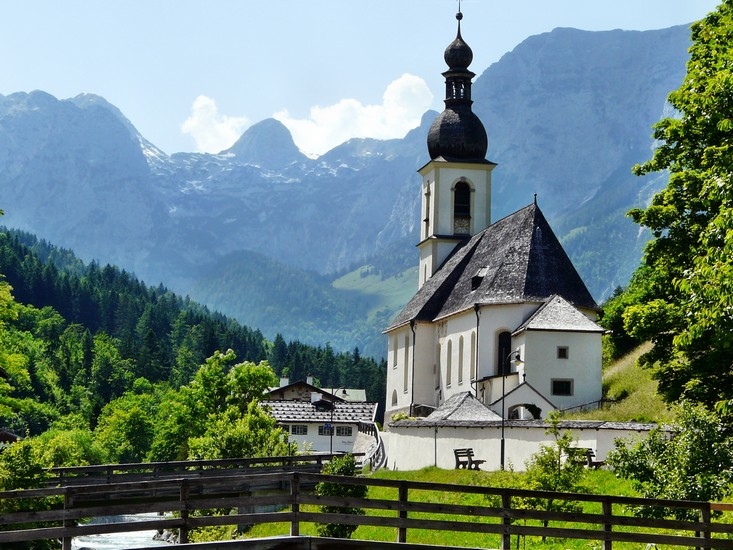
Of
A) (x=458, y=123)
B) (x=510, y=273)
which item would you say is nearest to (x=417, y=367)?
(x=510, y=273)

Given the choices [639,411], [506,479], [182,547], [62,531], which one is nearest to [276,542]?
[182,547]

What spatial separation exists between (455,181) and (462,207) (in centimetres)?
184

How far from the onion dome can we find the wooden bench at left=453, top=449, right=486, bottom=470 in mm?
39793

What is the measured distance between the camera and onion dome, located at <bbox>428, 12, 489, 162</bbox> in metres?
84.1

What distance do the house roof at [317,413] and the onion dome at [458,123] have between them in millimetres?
23506

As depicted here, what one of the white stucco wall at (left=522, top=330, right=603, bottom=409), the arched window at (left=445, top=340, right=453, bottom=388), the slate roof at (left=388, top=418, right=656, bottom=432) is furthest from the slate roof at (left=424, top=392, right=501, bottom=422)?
the arched window at (left=445, top=340, right=453, bottom=388)

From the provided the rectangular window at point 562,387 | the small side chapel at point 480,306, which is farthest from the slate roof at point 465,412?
the rectangular window at point 562,387

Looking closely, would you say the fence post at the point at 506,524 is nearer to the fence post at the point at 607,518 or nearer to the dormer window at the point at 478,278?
the fence post at the point at 607,518

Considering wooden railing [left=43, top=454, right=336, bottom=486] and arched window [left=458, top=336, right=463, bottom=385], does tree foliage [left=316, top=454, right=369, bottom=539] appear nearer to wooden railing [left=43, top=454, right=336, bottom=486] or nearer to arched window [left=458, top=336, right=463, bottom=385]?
wooden railing [left=43, top=454, right=336, bottom=486]

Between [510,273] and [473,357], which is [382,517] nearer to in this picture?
[510,273]

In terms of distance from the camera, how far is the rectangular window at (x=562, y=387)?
58938 mm

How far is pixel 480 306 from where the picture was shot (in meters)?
65.2

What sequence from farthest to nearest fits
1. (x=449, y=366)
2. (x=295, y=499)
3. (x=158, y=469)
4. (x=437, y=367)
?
(x=437, y=367) → (x=449, y=366) → (x=158, y=469) → (x=295, y=499)


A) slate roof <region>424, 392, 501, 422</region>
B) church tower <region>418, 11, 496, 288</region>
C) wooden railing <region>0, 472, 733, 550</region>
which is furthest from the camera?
church tower <region>418, 11, 496, 288</region>
